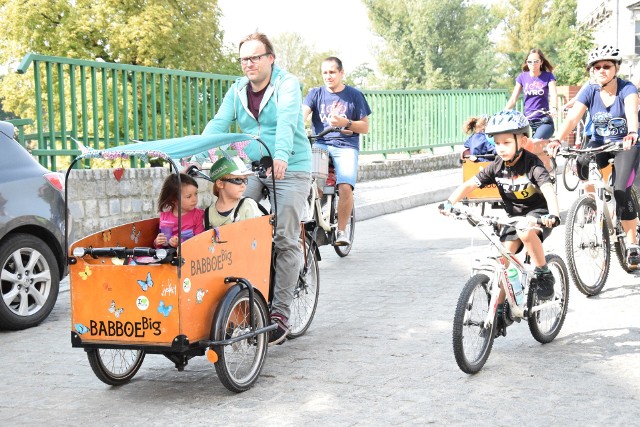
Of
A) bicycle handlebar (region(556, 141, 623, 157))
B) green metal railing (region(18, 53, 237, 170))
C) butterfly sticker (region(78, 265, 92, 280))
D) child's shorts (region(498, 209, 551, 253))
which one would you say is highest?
green metal railing (region(18, 53, 237, 170))

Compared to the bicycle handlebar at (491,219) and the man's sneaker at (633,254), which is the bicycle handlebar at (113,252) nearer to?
the bicycle handlebar at (491,219)

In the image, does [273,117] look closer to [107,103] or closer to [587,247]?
[587,247]

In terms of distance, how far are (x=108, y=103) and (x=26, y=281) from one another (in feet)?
14.5

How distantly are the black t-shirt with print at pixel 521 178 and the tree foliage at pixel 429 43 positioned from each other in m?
86.3

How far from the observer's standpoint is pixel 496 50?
97.4 meters

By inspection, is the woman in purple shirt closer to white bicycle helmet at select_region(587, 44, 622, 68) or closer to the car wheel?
white bicycle helmet at select_region(587, 44, 622, 68)

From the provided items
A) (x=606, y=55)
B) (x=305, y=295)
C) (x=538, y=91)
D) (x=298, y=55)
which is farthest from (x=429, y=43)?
(x=305, y=295)

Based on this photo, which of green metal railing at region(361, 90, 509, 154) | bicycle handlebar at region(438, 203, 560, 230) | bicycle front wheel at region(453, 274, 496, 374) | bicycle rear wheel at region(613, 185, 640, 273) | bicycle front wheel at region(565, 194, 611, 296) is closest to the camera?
bicycle front wheel at region(453, 274, 496, 374)

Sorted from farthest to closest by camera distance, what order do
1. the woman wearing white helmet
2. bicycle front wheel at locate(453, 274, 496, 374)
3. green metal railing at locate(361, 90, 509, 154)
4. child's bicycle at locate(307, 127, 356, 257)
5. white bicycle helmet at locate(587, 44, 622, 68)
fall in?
green metal railing at locate(361, 90, 509, 154), child's bicycle at locate(307, 127, 356, 257), the woman wearing white helmet, white bicycle helmet at locate(587, 44, 622, 68), bicycle front wheel at locate(453, 274, 496, 374)

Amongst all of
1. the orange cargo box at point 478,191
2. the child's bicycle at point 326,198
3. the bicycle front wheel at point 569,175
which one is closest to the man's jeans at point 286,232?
the child's bicycle at point 326,198

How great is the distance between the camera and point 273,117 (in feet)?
21.9

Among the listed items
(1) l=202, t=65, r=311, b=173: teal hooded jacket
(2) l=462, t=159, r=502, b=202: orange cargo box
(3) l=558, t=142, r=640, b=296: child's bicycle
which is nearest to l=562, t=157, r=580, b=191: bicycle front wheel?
(2) l=462, t=159, r=502, b=202: orange cargo box

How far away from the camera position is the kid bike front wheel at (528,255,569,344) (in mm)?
6531

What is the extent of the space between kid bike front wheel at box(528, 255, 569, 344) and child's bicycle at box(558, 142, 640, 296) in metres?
1.30
